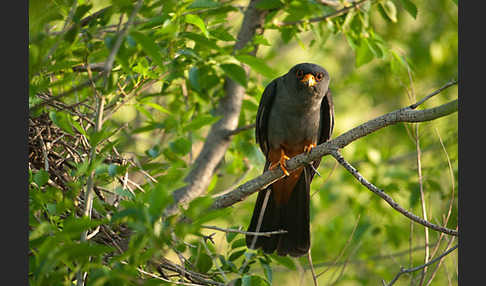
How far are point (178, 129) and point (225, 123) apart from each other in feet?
5.61

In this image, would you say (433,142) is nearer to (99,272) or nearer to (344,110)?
(344,110)

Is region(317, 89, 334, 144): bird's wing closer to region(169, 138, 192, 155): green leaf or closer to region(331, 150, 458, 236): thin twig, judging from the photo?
region(331, 150, 458, 236): thin twig

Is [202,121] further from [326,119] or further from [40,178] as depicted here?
[326,119]

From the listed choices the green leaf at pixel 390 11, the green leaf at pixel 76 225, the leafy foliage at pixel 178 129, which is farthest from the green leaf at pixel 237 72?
the green leaf at pixel 390 11

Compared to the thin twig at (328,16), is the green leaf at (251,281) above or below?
below

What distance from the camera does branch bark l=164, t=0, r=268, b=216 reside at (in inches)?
189

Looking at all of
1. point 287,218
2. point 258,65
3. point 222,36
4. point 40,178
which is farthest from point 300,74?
point 40,178

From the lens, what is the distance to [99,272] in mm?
2189

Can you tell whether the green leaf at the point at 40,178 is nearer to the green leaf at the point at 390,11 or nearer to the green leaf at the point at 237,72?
the green leaf at the point at 237,72

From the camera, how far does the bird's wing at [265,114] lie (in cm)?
476

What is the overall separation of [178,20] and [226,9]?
54.9 inches

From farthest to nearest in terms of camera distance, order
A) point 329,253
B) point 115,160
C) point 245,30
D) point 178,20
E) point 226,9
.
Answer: point 329,253 → point 245,30 → point 226,9 → point 115,160 → point 178,20

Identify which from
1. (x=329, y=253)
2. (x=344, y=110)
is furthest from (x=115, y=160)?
(x=344, y=110)

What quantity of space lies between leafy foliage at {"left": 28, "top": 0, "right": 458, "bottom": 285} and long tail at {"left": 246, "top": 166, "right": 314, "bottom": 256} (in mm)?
194
